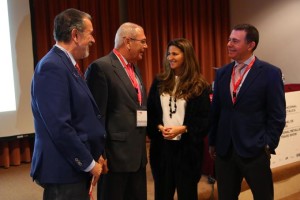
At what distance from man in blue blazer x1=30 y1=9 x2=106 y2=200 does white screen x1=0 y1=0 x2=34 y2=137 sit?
2.60 meters

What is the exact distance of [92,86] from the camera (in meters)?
1.93

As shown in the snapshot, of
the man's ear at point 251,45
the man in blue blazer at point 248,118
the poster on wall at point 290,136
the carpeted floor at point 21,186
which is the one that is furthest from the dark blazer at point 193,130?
the poster on wall at point 290,136

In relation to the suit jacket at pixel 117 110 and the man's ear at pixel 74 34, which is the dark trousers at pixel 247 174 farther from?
the man's ear at pixel 74 34

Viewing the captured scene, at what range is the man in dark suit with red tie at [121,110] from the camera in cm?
195

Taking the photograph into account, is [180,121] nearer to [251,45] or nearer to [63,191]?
[251,45]

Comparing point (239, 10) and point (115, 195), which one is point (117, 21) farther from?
point (115, 195)

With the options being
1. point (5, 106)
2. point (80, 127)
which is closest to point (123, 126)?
point (80, 127)

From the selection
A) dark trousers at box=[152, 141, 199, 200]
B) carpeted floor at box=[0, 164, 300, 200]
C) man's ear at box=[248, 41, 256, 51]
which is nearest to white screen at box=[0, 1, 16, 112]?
carpeted floor at box=[0, 164, 300, 200]

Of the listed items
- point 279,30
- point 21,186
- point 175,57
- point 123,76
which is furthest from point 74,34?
point 279,30

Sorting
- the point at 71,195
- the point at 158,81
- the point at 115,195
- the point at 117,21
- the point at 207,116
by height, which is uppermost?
the point at 117,21

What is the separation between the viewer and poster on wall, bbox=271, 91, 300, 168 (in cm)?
330

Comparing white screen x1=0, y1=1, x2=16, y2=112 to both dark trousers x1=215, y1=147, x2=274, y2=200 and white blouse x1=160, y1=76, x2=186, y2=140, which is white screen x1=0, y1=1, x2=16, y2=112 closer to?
white blouse x1=160, y1=76, x2=186, y2=140

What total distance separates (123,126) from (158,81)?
18.9 inches

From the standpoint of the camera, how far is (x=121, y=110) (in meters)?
1.99
